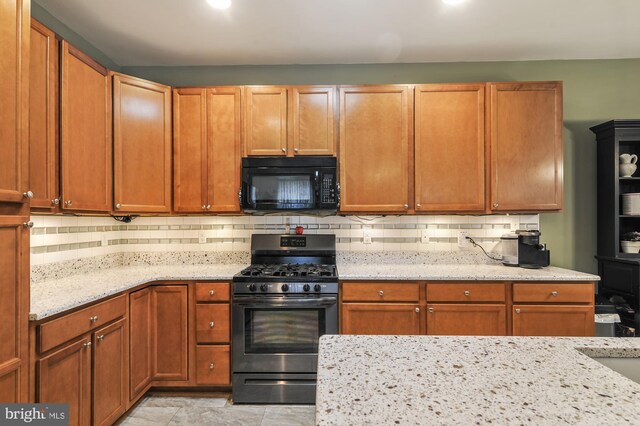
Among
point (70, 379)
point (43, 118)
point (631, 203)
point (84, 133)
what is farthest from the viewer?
point (631, 203)

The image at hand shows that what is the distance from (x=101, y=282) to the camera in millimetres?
2293

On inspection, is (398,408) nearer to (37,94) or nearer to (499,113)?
(37,94)

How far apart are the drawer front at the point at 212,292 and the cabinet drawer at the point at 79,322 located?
497mm

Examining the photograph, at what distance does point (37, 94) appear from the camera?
1859 millimetres

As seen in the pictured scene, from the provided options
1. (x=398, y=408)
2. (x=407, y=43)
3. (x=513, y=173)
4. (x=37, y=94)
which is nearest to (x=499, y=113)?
(x=513, y=173)

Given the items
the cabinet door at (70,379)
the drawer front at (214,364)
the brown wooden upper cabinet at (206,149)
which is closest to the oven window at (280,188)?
the brown wooden upper cabinet at (206,149)

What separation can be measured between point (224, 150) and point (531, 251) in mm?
2663

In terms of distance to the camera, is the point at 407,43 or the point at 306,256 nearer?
the point at 407,43

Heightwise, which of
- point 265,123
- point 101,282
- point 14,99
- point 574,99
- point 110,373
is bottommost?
point 110,373

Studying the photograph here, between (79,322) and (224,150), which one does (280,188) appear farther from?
(79,322)

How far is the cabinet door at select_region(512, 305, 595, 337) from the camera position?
248cm

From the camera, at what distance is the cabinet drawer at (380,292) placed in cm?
255

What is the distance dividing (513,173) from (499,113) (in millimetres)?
495

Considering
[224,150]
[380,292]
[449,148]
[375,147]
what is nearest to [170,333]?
[224,150]
